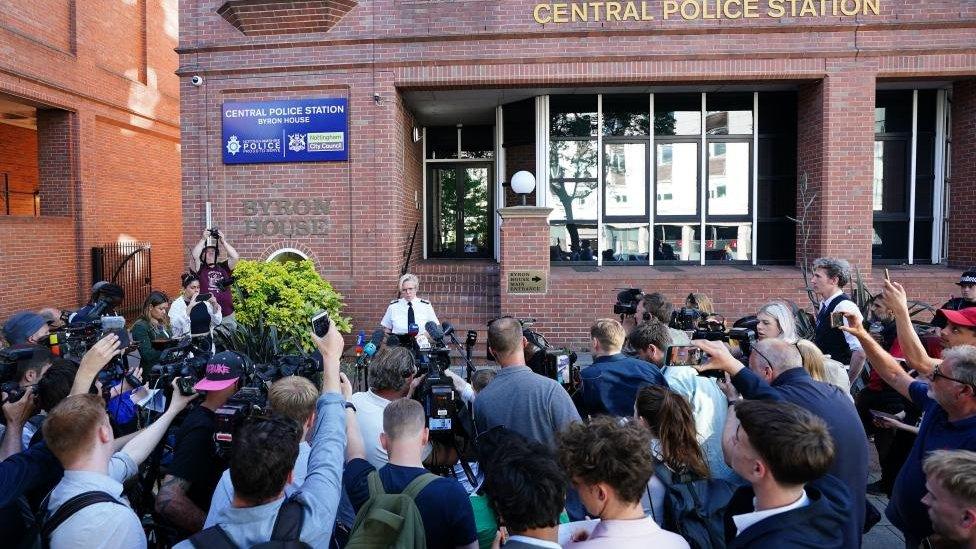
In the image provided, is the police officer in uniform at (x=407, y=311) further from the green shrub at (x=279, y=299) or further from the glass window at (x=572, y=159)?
the glass window at (x=572, y=159)

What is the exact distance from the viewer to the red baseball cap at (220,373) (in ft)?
10.1

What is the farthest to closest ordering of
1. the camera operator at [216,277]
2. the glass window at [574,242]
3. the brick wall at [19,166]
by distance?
1. the brick wall at [19,166]
2. the glass window at [574,242]
3. the camera operator at [216,277]

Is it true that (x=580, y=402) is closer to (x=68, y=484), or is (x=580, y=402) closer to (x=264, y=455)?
(x=264, y=455)

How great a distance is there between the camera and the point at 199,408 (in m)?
3.11

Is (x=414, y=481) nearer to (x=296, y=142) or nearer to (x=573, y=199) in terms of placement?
(x=296, y=142)

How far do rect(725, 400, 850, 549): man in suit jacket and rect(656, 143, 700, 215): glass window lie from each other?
391 inches

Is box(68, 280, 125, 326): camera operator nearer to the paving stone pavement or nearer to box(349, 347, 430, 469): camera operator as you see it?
box(349, 347, 430, 469): camera operator

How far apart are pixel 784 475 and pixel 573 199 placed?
9.97 meters

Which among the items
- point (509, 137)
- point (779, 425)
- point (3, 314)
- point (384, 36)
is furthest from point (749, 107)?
point (3, 314)

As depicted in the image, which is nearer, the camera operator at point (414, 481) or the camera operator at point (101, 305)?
the camera operator at point (414, 481)

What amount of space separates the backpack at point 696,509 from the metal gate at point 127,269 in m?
13.5

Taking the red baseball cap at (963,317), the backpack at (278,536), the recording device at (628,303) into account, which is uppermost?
the red baseball cap at (963,317)

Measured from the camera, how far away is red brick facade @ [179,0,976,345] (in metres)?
10.0

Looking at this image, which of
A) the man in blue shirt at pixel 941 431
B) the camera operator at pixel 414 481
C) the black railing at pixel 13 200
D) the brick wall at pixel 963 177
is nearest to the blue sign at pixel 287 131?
the camera operator at pixel 414 481
